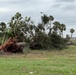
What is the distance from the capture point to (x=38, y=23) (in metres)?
33.2

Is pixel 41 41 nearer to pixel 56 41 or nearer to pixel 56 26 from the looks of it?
pixel 56 41

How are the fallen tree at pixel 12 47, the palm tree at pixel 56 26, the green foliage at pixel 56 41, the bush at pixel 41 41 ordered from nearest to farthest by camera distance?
the fallen tree at pixel 12 47
the bush at pixel 41 41
the green foliage at pixel 56 41
the palm tree at pixel 56 26

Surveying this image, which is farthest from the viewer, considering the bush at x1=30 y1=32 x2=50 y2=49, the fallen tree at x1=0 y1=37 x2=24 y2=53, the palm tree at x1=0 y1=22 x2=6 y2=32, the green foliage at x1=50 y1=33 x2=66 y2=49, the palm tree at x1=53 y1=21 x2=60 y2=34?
the palm tree at x1=0 y1=22 x2=6 y2=32

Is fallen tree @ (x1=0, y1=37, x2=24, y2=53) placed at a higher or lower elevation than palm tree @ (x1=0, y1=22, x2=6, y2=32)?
lower

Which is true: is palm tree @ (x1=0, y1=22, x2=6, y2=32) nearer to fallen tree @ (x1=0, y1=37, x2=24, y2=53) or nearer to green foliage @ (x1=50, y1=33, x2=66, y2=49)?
green foliage @ (x1=50, y1=33, x2=66, y2=49)

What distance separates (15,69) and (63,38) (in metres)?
19.1

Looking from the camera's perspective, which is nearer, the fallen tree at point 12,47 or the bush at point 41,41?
the fallen tree at point 12,47

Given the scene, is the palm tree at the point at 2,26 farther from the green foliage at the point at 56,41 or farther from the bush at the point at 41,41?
the green foliage at the point at 56,41

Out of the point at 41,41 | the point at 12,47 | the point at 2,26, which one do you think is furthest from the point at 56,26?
the point at 12,47

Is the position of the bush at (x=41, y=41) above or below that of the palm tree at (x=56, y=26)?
below

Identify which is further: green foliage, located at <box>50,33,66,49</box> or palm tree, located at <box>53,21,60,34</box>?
palm tree, located at <box>53,21,60,34</box>

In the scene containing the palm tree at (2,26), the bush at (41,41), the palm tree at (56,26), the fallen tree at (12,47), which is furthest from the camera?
the palm tree at (2,26)

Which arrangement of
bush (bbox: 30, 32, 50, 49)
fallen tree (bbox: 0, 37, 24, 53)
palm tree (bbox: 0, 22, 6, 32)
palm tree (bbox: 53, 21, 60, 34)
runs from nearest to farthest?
fallen tree (bbox: 0, 37, 24, 53) → bush (bbox: 30, 32, 50, 49) → palm tree (bbox: 53, 21, 60, 34) → palm tree (bbox: 0, 22, 6, 32)

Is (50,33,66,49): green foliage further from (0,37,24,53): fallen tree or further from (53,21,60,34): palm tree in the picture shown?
(0,37,24,53): fallen tree
